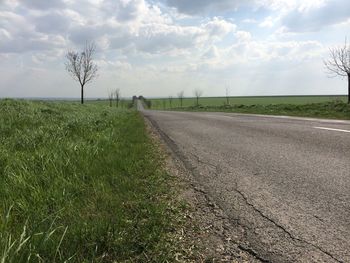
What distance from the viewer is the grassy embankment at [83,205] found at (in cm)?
293

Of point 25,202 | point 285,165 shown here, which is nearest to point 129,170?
point 25,202

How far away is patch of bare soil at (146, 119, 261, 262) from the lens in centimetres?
→ 301

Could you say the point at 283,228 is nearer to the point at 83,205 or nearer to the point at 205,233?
the point at 205,233

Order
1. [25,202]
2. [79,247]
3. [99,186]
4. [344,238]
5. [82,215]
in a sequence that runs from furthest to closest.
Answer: [99,186] → [25,202] → [82,215] → [344,238] → [79,247]

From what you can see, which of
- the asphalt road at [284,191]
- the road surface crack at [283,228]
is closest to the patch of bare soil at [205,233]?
the asphalt road at [284,191]

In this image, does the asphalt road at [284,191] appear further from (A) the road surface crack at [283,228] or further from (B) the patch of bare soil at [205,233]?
(B) the patch of bare soil at [205,233]

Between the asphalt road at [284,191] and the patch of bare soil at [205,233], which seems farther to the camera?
the asphalt road at [284,191]

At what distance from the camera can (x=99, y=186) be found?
188 inches

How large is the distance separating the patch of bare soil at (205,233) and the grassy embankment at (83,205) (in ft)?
0.55

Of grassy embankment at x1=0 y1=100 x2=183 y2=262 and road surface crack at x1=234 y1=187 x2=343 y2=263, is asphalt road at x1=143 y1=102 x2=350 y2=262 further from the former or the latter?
grassy embankment at x1=0 y1=100 x2=183 y2=262

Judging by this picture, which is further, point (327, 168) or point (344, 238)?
A: point (327, 168)

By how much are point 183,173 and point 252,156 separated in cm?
193

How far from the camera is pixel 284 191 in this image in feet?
15.8

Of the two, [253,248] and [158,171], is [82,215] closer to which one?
[253,248]
